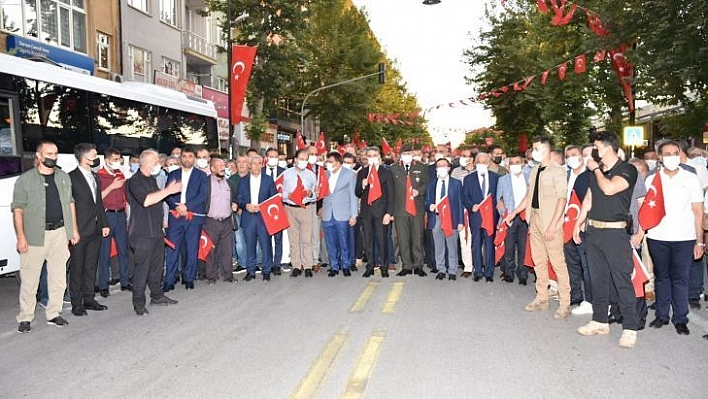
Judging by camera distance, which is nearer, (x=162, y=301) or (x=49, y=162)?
(x=49, y=162)

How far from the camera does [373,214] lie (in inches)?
438

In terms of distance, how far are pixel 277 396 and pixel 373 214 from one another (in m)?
6.36

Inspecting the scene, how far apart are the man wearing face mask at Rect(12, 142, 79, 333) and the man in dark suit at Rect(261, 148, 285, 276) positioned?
3.94 meters

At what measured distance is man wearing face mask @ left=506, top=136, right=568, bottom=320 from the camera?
25.7ft

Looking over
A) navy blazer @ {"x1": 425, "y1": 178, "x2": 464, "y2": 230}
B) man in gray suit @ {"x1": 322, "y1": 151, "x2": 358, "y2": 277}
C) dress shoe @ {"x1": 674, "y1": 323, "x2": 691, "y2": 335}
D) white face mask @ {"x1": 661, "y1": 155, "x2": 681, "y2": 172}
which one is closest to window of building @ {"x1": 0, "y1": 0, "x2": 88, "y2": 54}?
man in gray suit @ {"x1": 322, "y1": 151, "x2": 358, "y2": 277}

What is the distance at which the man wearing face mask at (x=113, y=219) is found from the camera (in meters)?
9.45

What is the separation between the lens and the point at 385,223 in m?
11.0

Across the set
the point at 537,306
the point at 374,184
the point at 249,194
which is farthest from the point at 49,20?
the point at 537,306

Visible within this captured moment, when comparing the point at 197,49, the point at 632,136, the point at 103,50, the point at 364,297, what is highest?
the point at 197,49

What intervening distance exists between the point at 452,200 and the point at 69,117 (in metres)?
6.43

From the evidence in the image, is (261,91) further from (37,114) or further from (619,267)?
(619,267)

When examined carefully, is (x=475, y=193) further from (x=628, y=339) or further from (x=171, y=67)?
(x=171, y=67)

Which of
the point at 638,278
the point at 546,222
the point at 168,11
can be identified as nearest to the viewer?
the point at 638,278

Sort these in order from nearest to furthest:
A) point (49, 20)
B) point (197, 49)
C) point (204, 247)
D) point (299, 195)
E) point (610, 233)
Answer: point (610, 233)
point (204, 247)
point (299, 195)
point (49, 20)
point (197, 49)
